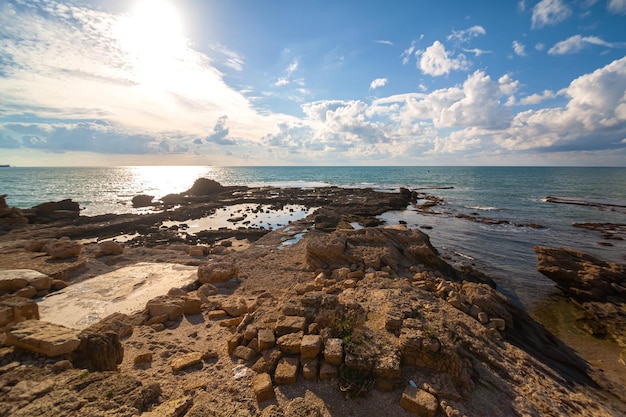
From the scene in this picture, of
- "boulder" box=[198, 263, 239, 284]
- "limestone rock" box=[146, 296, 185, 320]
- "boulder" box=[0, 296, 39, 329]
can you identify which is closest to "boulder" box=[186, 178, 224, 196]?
"boulder" box=[198, 263, 239, 284]

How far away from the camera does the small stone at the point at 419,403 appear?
513 centimetres

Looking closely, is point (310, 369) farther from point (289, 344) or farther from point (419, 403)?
point (419, 403)

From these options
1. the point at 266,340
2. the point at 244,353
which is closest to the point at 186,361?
the point at 244,353

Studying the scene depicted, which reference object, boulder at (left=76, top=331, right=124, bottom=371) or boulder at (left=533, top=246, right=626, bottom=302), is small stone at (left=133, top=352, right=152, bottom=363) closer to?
boulder at (left=76, top=331, right=124, bottom=371)

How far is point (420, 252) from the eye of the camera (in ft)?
48.3

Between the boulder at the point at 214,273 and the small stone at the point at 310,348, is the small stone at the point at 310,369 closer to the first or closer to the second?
the small stone at the point at 310,348

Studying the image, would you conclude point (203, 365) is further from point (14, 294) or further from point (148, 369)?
point (14, 294)

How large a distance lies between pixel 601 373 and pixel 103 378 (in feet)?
44.9

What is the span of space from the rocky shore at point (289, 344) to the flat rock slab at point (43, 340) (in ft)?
0.10

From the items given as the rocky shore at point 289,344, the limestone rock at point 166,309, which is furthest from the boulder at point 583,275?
the limestone rock at point 166,309

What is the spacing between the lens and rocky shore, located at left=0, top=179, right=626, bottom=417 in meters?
5.20

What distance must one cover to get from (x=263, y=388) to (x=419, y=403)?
10.0 feet

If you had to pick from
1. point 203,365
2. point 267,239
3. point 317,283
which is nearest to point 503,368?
point 317,283

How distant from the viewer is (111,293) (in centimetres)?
1134
